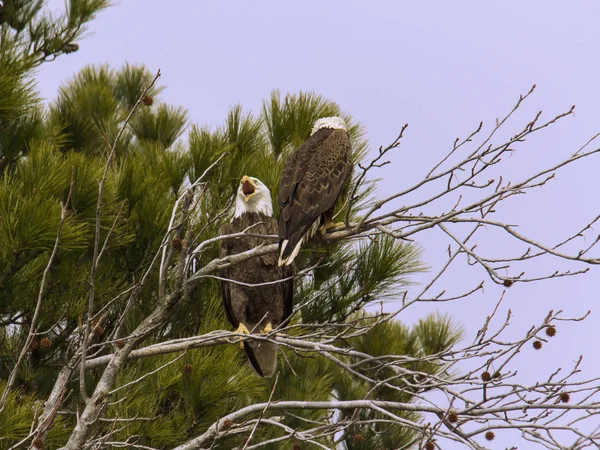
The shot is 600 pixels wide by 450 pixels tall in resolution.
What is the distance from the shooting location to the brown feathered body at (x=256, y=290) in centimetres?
469

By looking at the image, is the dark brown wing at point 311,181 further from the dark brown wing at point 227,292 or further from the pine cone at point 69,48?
the pine cone at point 69,48

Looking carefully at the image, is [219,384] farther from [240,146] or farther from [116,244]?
[240,146]

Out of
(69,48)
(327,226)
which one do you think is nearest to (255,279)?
(327,226)

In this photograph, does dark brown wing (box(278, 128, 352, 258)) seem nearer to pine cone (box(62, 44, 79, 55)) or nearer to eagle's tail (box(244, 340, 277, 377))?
eagle's tail (box(244, 340, 277, 377))

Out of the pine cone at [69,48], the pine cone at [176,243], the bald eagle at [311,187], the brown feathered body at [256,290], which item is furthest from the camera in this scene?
the pine cone at [69,48]

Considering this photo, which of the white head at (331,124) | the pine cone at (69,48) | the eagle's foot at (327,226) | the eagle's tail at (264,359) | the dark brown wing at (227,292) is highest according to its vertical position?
the pine cone at (69,48)

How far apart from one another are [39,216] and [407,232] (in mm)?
1833

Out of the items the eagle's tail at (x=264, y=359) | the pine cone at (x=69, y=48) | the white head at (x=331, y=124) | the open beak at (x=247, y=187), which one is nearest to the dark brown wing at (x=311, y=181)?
the white head at (x=331, y=124)

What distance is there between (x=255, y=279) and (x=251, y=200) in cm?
39

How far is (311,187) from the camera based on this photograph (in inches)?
171

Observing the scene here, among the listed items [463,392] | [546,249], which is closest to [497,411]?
[463,392]

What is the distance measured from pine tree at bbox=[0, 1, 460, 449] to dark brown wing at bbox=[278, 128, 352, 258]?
1.02 feet

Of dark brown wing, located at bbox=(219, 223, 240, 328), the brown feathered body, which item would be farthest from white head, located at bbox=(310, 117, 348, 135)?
dark brown wing, located at bbox=(219, 223, 240, 328)

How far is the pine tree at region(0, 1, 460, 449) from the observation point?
14.8ft
